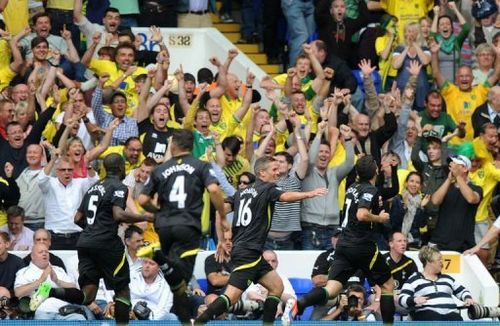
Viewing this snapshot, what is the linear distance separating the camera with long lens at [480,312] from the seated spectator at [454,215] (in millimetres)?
1880

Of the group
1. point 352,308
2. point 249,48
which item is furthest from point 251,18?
point 352,308

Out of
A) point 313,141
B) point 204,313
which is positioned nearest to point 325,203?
point 313,141

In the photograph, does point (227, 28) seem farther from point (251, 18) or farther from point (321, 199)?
point (321, 199)

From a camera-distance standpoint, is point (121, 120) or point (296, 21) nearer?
point (121, 120)

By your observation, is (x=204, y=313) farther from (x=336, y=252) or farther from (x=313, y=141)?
(x=313, y=141)

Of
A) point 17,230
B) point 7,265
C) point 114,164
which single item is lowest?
point 7,265

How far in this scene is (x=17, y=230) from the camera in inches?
844

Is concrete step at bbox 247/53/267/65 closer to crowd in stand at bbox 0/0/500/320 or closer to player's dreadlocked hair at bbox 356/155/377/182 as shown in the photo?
crowd in stand at bbox 0/0/500/320

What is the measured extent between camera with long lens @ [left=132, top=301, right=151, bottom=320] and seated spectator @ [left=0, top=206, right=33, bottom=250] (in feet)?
6.46

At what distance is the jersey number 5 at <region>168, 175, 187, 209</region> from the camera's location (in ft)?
→ 62.2

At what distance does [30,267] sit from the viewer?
20406mm

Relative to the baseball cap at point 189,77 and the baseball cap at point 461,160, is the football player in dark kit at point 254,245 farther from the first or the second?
the baseball cap at point 189,77

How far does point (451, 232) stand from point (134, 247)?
3.95 meters

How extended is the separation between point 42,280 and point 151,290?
3.95ft
